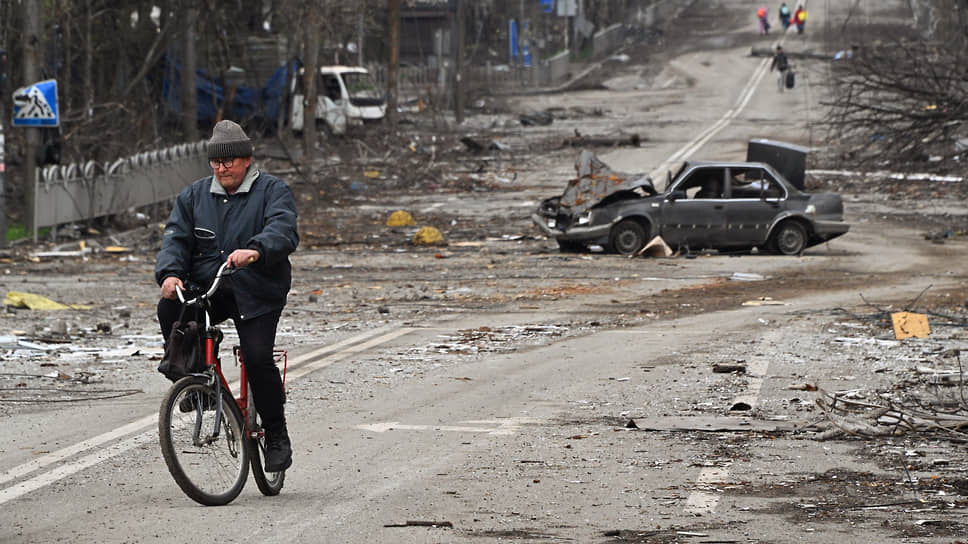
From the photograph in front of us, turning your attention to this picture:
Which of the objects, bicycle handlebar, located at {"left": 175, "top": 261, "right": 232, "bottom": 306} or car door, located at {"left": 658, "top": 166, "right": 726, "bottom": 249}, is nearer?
bicycle handlebar, located at {"left": 175, "top": 261, "right": 232, "bottom": 306}

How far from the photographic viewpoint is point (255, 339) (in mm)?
6805

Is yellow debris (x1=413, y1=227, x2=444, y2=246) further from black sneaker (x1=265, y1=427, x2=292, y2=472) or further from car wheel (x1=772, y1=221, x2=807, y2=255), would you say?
black sneaker (x1=265, y1=427, x2=292, y2=472)

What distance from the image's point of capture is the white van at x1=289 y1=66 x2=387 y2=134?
47.3 metres

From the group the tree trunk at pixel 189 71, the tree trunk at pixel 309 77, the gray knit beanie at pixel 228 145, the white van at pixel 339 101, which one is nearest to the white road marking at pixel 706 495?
the gray knit beanie at pixel 228 145

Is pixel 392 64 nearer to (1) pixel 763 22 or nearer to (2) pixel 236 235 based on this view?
(1) pixel 763 22

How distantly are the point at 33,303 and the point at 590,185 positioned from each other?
382 inches

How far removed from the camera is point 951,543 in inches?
244

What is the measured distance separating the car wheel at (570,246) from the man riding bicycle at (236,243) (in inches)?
668

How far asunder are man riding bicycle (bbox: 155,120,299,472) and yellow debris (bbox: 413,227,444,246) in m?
18.0

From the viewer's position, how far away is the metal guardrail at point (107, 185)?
24.0 metres

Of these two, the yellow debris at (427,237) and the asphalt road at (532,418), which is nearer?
the asphalt road at (532,418)

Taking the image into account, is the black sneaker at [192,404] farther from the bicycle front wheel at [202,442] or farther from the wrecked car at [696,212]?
the wrecked car at [696,212]

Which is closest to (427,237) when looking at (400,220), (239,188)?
(400,220)

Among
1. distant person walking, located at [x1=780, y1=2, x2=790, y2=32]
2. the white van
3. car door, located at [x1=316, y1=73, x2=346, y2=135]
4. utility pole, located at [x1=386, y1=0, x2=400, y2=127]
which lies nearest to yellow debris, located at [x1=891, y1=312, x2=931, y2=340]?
the white van
